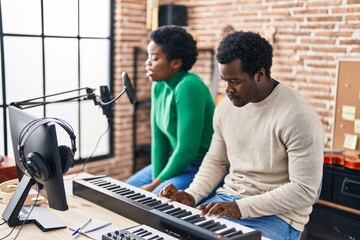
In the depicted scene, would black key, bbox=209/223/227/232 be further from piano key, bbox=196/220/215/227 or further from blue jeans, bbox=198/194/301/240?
blue jeans, bbox=198/194/301/240

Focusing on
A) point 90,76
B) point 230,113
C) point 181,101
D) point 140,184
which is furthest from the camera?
point 90,76

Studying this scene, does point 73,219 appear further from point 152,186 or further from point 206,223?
point 152,186

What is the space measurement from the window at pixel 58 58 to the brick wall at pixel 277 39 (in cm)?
15

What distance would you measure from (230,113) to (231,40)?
1.21ft

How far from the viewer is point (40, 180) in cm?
150

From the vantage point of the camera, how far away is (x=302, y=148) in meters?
1.81

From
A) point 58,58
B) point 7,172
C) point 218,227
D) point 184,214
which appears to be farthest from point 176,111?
point 58,58

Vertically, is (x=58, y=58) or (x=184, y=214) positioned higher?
(x=58, y=58)

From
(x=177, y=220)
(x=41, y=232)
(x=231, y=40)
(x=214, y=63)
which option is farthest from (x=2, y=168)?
(x=214, y=63)

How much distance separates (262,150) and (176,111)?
2.75ft

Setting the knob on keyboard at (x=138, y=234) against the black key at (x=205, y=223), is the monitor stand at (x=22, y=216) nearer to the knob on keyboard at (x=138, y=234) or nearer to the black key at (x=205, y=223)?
the knob on keyboard at (x=138, y=234)

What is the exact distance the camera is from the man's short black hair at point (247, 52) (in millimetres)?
1912

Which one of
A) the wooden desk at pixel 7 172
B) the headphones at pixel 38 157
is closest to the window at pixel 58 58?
the wooden desk at pixel 7 172

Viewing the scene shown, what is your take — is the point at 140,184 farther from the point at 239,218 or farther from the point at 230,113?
the point at 239,218
